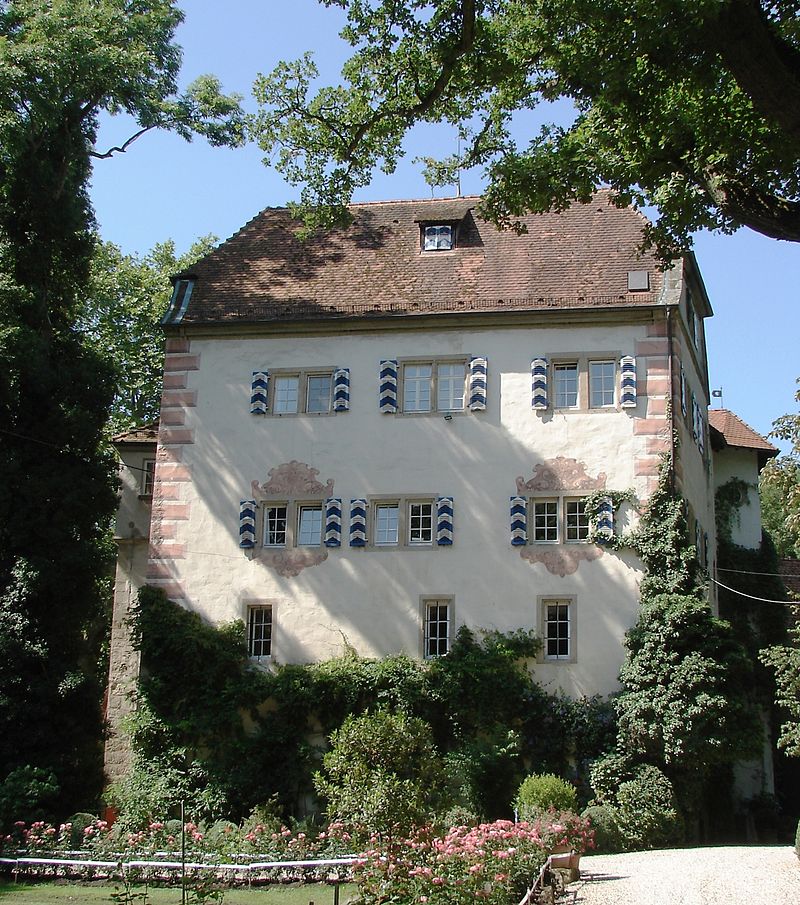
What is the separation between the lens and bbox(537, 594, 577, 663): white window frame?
22328mm

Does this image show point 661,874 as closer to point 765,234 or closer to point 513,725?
point 513,725

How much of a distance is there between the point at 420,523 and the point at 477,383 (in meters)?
3.01

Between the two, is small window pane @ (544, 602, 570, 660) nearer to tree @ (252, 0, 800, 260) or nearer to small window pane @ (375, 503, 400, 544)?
small window pane @ (375, 503, 400, 544)

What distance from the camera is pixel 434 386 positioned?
24266mm

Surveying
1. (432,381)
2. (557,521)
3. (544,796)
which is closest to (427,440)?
(432,381)

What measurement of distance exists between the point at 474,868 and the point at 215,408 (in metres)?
14.2

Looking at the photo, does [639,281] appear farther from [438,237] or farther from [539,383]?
[438,237]

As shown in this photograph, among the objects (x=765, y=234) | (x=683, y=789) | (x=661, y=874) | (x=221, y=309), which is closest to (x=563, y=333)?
(x=221, y=309)

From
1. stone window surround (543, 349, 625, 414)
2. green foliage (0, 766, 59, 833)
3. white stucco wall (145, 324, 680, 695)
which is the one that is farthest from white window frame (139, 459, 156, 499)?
stone window surround (543, 349, 625, 414)

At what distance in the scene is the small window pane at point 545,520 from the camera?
75.4 feet

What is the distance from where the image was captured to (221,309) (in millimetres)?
25641

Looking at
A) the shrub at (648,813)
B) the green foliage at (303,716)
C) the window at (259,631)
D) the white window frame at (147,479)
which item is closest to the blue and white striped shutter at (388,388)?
the window at (259,631)

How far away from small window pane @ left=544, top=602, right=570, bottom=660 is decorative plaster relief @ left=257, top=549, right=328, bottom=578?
4544 mm

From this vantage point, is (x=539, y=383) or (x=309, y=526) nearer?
(x=539, y=383)
